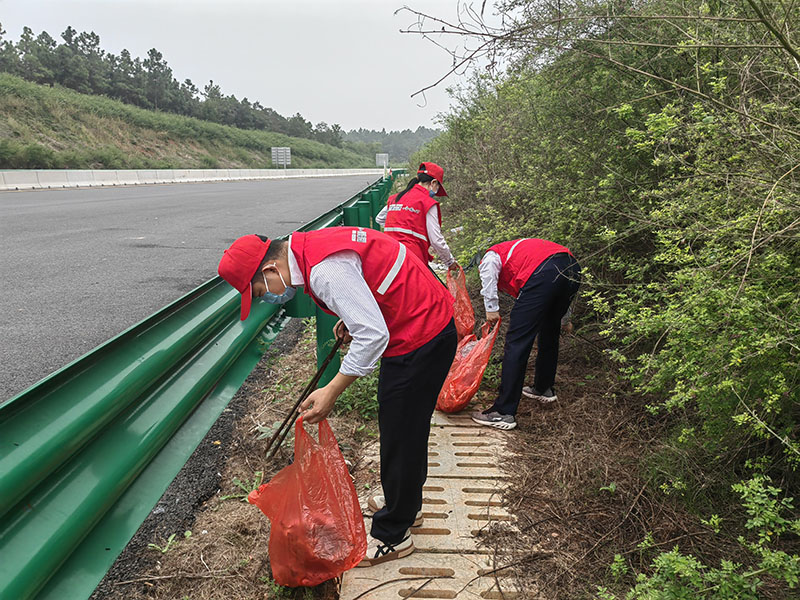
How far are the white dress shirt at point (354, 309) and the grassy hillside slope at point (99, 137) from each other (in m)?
27.1

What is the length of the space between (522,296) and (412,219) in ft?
5.86

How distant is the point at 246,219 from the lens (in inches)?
376

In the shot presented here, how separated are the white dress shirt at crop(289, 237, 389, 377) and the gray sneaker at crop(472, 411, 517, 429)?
6.50ft

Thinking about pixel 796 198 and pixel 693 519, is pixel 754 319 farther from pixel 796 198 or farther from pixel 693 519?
pixel 693 519

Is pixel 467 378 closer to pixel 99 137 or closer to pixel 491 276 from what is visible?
pixel 491 276

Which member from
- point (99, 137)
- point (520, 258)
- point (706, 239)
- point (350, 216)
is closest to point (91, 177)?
point (350, 216)

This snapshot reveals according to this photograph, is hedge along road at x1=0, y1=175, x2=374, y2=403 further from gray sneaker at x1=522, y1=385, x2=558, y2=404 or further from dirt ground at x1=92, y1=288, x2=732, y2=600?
gray sneaker at x1=522, y1=385, x2=558, y2=404

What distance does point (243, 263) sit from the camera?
2055 mm

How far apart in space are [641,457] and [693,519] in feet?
1.56

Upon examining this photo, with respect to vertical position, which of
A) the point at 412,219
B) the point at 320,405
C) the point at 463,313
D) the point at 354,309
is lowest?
the point at 463,313

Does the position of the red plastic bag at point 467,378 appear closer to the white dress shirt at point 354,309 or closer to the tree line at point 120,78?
the white dress shirt at point 354,309

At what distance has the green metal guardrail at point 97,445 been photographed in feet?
3.59

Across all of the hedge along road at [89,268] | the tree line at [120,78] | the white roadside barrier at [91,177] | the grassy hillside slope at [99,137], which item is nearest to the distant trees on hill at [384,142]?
the tree line at [120,78]

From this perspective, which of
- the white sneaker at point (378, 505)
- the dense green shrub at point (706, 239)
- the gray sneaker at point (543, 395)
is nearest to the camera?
the dense green shrub at point (706, 239)
